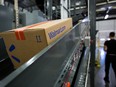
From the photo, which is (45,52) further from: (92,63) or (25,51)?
(92,63)

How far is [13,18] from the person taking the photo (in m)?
2.16

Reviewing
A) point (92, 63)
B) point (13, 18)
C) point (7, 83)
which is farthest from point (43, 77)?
point (92, 63)

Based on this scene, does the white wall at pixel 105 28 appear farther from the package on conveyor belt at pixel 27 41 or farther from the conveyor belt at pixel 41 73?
the conveyor belt at pixel 41 73

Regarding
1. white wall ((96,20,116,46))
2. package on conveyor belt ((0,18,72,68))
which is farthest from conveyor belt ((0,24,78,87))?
white wall ((96,20,116,46))

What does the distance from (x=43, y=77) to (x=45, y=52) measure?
0.35ft

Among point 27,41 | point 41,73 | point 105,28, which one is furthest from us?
point 105,28

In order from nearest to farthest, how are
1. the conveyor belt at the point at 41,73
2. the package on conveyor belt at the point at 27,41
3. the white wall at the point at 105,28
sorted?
the conveyor belt at the point at 41,73 → the package on conveyor belt at the point at 27,41 → the white wall at the point at 105,28

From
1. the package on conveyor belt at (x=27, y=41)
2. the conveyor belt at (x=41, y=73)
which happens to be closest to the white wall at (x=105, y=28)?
the package on conveyor belt at (x=27, y=41)

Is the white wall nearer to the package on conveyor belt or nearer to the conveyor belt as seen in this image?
the package on conveyor belt

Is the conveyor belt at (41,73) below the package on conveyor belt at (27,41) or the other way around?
below

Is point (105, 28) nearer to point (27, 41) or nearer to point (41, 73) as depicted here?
point (27, 41)

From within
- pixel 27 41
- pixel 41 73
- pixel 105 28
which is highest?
pixel 105 28

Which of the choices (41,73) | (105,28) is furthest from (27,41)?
(105,28)

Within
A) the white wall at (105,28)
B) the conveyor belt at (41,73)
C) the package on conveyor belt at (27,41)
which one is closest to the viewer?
the conveyor belt at (41,73)
